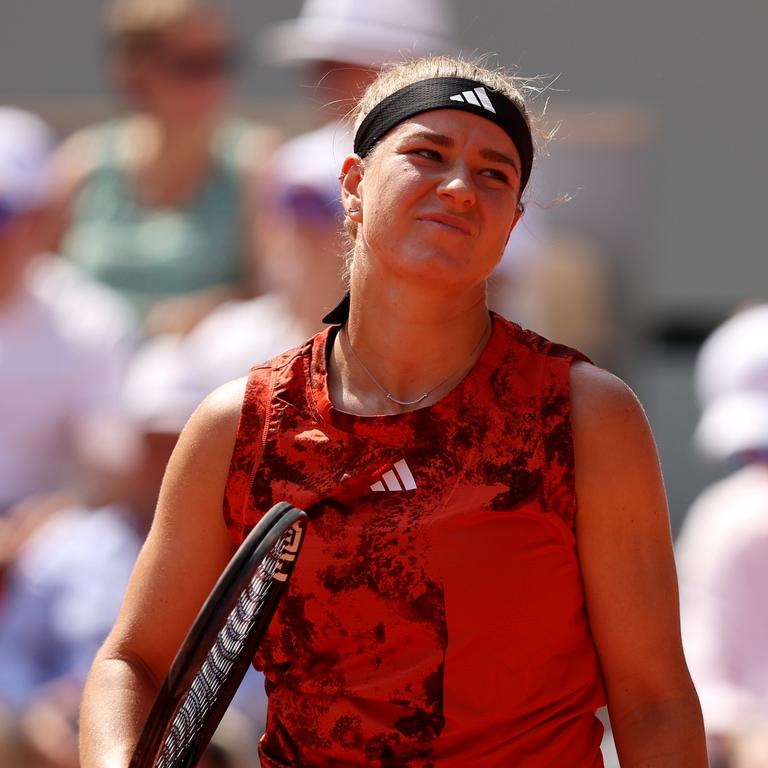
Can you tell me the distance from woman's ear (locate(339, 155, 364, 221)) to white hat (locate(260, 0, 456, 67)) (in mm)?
2657

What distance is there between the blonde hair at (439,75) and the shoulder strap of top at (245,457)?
357 millimetres

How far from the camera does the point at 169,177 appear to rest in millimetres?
5703

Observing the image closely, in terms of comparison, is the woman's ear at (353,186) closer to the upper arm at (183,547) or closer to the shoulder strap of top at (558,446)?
the upper arm at (183,547)

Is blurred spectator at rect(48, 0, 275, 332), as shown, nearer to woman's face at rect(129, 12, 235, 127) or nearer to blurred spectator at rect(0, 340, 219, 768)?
woman's face at rect(129, 12, 235, 127)

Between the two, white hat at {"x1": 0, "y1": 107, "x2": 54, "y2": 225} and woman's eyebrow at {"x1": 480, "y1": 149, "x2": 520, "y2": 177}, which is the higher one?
white hat at {"x1": 0, "y1": 107, "x2": 54, "y2": 225}

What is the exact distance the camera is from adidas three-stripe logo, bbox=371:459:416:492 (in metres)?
2.36

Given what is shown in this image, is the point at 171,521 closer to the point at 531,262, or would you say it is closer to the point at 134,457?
the point at 134,457

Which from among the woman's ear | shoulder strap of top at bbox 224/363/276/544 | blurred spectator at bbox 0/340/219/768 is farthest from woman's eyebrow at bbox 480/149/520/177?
blurred spectator at bbox 0/340/219/768

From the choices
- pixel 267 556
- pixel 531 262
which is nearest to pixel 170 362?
pixel 531 262

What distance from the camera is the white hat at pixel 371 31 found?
5375 mm

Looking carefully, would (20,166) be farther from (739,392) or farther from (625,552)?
(625,552)

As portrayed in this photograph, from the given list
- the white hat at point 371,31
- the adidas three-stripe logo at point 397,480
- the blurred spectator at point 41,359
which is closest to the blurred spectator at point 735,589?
the white hat at point 371,31

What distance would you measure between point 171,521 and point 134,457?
2.22 meters

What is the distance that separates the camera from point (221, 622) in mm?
2203
